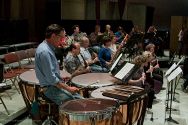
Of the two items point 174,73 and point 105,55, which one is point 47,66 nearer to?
point 174,73

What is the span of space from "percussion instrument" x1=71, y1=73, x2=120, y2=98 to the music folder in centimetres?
19

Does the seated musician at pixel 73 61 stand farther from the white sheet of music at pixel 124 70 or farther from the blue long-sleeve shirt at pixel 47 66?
the blue long-sleeve shirt at pixel 47 66

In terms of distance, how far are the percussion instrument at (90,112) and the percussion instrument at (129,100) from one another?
8.7 inches

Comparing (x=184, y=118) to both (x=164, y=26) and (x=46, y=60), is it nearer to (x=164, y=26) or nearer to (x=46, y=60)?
(x=46, y=60)

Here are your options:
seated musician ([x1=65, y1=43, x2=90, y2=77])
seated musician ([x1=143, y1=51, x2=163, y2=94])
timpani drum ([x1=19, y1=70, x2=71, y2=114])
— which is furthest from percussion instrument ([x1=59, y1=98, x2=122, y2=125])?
seated musician ([x1=143, y1=51, x2=163, y2=94])

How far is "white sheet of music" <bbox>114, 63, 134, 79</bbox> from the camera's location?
4884 millimetres

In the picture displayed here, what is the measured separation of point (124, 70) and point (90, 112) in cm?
150

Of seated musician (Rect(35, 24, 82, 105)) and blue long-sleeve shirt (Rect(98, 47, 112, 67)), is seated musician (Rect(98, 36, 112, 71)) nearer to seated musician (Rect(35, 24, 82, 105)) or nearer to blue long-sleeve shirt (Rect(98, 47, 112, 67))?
blue long-sleeve shirt (Rect(98, 47, 112, 67))

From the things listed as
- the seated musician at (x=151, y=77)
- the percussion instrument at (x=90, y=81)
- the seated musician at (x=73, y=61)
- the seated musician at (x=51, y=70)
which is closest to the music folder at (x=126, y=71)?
the percussion instrument at (x=90, y=81)

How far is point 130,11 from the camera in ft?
57.8

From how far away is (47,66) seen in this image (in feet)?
13.9

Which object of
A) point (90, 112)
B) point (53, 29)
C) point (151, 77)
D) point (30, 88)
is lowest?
point (151, 77)

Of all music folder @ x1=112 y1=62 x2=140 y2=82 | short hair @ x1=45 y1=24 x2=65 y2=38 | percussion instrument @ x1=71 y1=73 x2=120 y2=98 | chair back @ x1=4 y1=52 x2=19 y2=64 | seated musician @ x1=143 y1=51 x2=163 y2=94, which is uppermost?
short hair @ x1=45 y1=24 x2=65 y2=38

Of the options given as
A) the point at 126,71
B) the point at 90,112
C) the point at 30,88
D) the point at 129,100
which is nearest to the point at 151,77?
the point at 126,71
